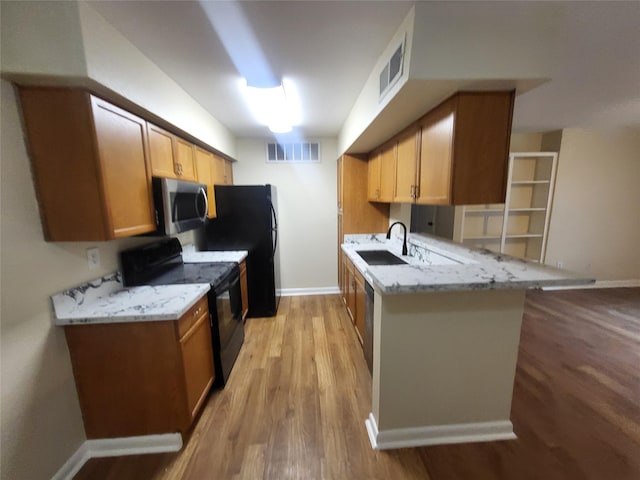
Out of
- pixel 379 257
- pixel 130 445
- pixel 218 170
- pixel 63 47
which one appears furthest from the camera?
pixel 218 170

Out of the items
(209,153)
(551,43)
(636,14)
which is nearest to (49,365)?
(209,153)

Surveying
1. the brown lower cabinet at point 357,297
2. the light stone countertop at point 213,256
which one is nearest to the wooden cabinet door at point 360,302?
the brown lower cabinet at point 357,297

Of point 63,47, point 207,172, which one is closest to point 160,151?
point 63,47

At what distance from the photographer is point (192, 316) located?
1.69 meters

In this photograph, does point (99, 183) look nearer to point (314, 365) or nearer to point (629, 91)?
point (314, 365)

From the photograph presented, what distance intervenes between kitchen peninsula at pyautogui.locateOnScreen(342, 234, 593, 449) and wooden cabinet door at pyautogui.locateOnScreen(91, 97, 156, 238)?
150 centimetres

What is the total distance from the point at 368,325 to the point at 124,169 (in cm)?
206

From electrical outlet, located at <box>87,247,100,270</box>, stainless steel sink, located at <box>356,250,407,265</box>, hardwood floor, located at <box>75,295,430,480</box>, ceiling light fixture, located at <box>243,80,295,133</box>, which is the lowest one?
hardwood floor, located at <box>75,295,430,480</box>

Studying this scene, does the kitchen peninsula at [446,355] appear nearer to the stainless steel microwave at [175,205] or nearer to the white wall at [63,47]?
the stainless steel microwave at [175,205]

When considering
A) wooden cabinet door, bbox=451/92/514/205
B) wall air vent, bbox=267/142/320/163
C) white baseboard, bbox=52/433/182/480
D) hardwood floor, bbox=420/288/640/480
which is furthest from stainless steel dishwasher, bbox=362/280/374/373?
wall air vent, bbox=267/142/320/163

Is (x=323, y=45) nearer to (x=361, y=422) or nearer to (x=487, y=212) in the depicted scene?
(x=361, y=422)

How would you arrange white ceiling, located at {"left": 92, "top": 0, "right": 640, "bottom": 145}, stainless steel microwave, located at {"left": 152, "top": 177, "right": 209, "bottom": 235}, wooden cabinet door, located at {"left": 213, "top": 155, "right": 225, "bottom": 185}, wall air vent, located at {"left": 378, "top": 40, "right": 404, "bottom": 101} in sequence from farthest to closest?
wooden cabinet door, located at {"left": 213, "top": 155, "right": 225, "bottom": 185}
stainless steel microwave, located at {"left": 152, "top": 177, "right": 209, "bottom": 235}
wall air vent, located at {"left": 378, "top": 40, "right": 404, "bottom": 101}
white ceiling, located at {"left": 92, "top": 0, "right": 640, "bottom": 145}

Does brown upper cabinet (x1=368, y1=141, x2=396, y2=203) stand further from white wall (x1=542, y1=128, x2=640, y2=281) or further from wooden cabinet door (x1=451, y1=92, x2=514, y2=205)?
white wall (x1=542, y1=128, x2=640, y2=281)

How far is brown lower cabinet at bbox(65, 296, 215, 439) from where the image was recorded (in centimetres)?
148
